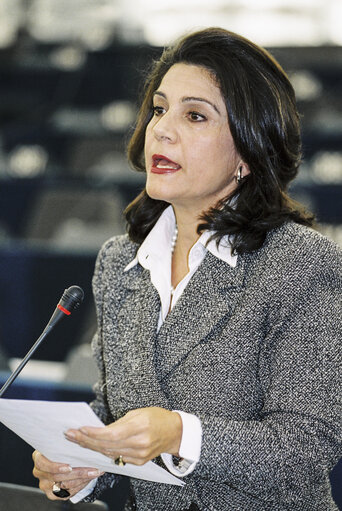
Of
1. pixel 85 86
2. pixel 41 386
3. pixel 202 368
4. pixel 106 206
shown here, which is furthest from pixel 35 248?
pixel 85 86

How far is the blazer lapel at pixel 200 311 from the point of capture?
4.14 ft

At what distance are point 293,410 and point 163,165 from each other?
20.3 inches

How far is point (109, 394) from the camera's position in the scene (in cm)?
135

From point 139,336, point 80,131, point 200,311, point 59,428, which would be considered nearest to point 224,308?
point 200,311

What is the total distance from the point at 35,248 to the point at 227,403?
6.24 ft

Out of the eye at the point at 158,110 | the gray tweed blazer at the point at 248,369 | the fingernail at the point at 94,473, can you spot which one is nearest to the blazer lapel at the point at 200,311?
the gray tweed blazer at the point at 248,369

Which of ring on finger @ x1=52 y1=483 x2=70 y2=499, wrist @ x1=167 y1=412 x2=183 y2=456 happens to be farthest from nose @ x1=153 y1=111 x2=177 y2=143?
ring on finger @ x1=52 y1=483 x2=70 y2=499

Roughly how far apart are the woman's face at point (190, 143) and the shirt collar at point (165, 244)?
3.8 inches

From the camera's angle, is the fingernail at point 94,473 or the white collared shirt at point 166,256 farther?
the white collared shirt at point 166,256

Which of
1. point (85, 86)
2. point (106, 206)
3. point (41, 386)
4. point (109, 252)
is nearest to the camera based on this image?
point (109, 252)

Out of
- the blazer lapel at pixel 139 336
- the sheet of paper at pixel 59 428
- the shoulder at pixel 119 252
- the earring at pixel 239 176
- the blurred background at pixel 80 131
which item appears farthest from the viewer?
the blurred background at pixel 80 131

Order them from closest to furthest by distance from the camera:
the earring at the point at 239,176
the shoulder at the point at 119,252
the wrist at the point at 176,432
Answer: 1. the wrist at the point at 176,432
2. the earring at the point at 239,176
3. the shoulder at the point at 119,252

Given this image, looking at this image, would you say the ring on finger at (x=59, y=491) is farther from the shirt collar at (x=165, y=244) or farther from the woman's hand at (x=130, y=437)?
the shirt collar at (x=165, y=244)

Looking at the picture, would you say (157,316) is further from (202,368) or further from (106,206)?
(106,206)
